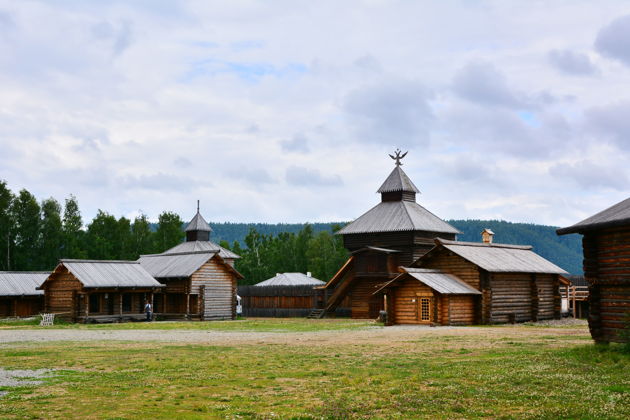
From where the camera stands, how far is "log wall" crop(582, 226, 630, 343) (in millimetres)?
22312

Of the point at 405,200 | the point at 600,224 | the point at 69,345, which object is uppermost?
the point at 405,200

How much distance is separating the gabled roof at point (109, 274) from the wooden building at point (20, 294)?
8311mm

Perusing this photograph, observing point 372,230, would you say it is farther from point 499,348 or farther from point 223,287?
point 499,348

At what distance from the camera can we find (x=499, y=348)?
24141 millimetres

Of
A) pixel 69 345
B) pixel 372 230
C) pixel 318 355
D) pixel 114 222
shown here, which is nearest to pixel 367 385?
pixel 318 355

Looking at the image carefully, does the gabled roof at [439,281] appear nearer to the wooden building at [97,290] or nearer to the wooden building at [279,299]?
the wooden building at [279,299]

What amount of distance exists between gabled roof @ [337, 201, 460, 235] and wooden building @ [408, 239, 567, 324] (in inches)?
349

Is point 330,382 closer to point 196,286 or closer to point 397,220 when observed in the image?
point 196,286

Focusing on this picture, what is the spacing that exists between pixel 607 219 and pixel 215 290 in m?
41.8

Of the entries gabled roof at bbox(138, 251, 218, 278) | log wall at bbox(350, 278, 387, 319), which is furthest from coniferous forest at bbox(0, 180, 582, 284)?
log wall at bbox(350, 278, 387, 319)

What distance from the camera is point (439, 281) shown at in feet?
143

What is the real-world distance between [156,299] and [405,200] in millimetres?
24239

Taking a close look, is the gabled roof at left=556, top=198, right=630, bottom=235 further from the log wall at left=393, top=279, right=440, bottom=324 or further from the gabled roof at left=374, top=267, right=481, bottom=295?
the log wall at left=393, top=279, right=440, bottom=324

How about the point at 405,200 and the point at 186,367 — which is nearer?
the point at 186,367
